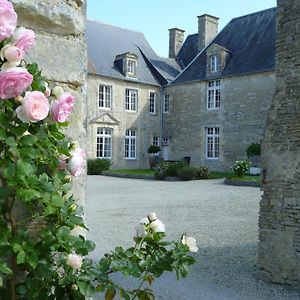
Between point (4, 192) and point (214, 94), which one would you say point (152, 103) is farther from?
point (4, 192)

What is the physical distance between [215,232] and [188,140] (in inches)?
774

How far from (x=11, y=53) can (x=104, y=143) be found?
86.0ft

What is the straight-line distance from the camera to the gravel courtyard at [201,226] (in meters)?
5.26

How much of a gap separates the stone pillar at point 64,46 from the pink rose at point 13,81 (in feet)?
1.40

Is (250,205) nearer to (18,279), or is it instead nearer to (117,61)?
(18,279)

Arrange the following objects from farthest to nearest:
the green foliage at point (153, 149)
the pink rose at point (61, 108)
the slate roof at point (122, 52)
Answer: the green foliage at point (153, 149) → the slate roof at point (122, 52) → the pink rose at point (61, 108)

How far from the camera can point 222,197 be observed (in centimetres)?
1427

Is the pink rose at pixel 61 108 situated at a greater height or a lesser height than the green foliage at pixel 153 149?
lesser

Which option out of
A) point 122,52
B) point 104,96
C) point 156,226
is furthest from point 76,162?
point 122,52

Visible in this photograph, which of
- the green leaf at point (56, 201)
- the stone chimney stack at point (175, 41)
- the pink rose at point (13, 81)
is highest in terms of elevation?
the stone chimney stack at point (175, 41)

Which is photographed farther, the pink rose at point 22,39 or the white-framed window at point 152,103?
the white-framed window at point 152,103

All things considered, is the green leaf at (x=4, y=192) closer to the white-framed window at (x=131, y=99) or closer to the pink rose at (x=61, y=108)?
the pink rose at (x=61, y=108)

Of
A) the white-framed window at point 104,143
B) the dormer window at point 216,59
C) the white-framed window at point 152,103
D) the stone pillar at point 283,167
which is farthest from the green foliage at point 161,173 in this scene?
the stone pillar at point 283,167

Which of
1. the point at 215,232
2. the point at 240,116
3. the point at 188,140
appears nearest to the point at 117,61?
the point at 188,140
